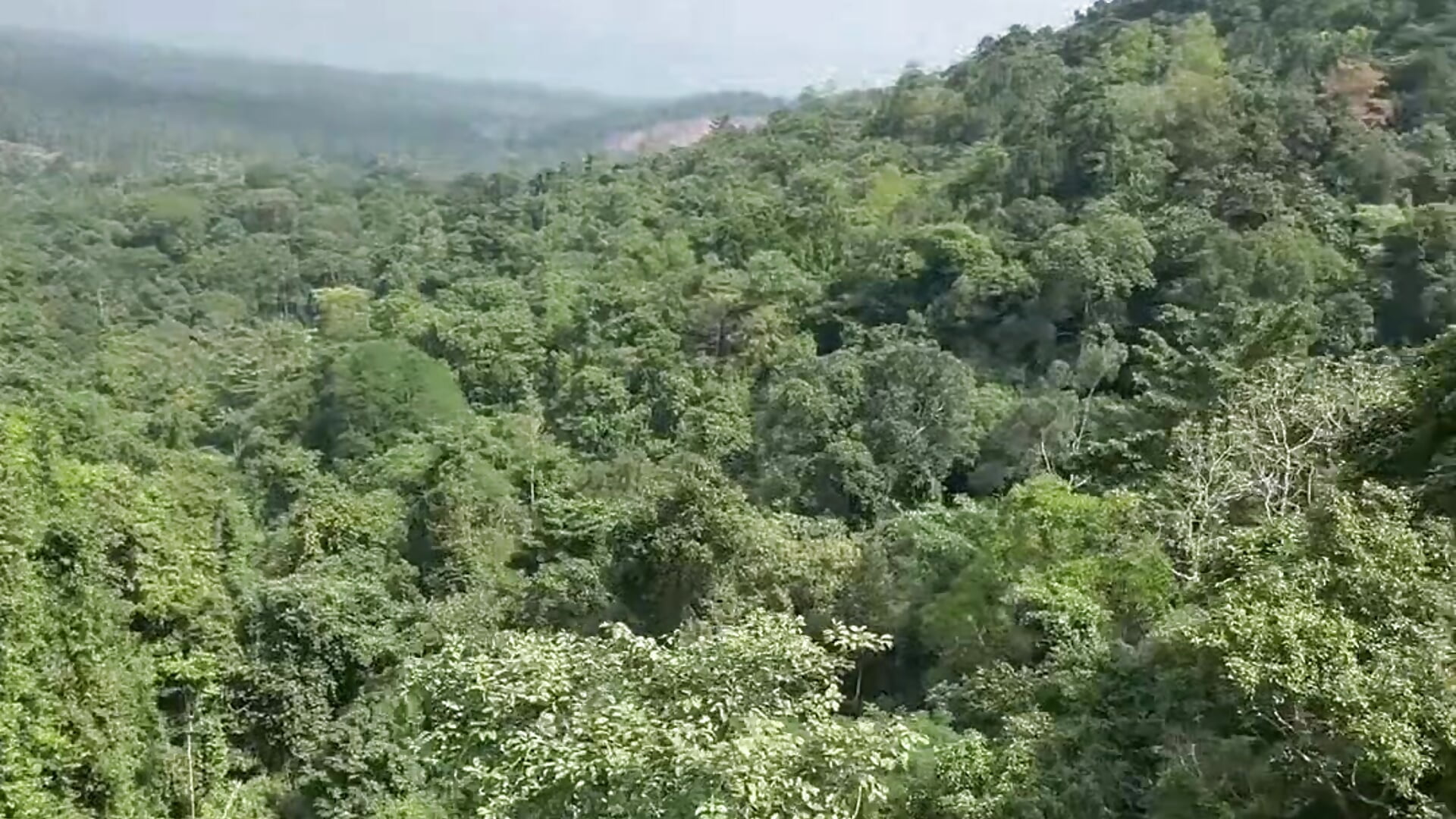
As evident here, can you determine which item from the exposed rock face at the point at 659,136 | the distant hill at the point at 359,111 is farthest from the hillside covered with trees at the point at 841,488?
the distant hill at the point at 359,111

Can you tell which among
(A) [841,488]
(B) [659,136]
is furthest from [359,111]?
(A) [841,488]

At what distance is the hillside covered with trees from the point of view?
18.4ft

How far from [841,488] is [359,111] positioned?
29.5ft

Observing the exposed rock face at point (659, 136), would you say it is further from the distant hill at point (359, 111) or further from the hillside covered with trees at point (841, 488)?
the hillside covered with trees at point (841, 488)

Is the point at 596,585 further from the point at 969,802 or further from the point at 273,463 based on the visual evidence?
the point at 273,463

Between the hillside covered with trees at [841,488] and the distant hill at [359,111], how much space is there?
13.2 feet

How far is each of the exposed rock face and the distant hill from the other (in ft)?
0.62

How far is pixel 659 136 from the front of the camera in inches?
984

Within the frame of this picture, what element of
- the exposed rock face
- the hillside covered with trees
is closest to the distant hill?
the exposed rock face

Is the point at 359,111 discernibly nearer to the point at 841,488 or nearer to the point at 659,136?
the point at 659,136

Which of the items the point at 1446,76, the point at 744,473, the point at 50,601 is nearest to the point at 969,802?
the point at 50,601

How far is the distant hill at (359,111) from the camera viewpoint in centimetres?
1928

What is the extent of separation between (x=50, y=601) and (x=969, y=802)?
28.8 ft

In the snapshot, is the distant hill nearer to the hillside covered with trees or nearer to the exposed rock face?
the exposed rock face
